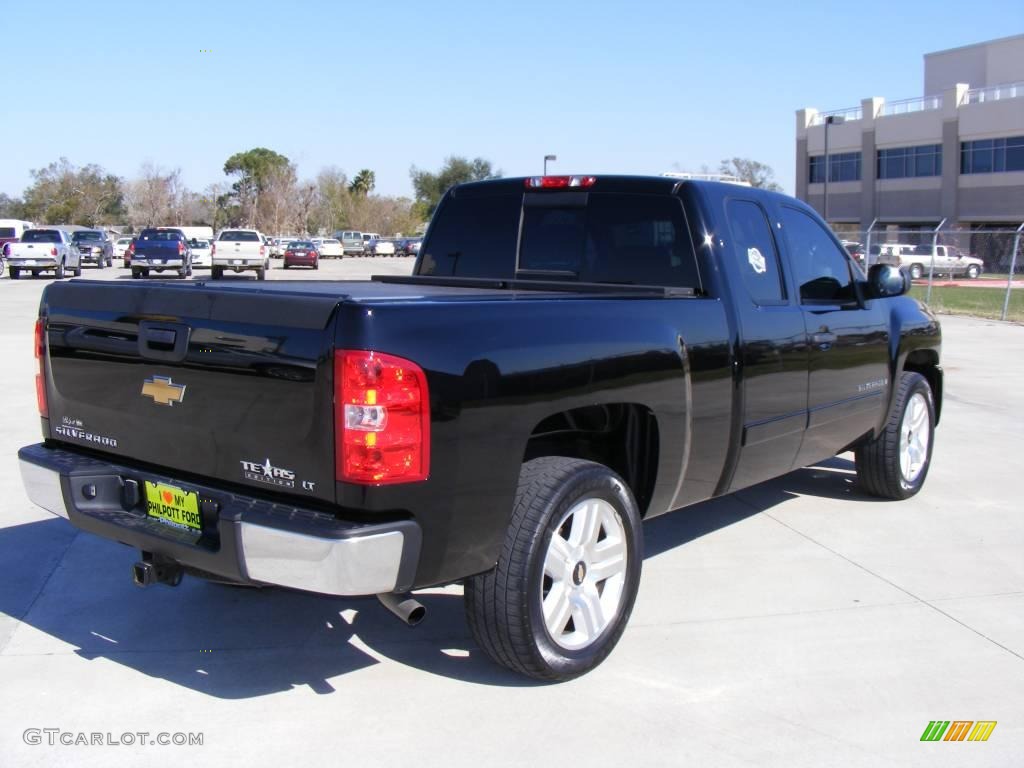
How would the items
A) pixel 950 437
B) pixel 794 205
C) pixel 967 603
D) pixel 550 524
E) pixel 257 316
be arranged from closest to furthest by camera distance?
A: pixel 257 316
pixel 550 524
pixel 967 603
pixel 794 205
pixel 950 437

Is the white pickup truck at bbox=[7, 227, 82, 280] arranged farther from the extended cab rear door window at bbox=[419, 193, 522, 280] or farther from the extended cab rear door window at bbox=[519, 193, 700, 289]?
the extended cab rear door window at bbox=[519, 193, 700, 289]

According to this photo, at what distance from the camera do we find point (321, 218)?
108m

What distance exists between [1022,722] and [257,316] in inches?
124

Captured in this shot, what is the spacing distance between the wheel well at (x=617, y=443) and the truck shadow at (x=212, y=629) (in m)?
0.94

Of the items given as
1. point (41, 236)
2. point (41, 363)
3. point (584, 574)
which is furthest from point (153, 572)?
point (41, 236)

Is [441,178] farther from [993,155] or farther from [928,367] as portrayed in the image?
[928,367]

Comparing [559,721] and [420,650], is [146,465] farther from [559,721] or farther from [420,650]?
[559,721]

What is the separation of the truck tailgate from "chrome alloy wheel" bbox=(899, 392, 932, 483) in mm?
4670

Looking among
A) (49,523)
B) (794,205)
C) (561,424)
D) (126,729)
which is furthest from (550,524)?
(49,523)

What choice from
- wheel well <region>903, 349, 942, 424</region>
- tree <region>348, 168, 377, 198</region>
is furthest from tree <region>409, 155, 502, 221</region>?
wheel well <region>903, 349, 942, 424</region>

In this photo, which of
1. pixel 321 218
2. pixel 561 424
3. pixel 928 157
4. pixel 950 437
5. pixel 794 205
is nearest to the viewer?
pixel 561 424

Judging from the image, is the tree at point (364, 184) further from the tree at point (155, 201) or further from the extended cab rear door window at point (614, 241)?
the extended cab rear door window at point (614, 241)

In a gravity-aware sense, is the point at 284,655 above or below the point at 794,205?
below

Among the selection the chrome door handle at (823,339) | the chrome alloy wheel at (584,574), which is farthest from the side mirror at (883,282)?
the chrome alloy wheel at (584,574)
